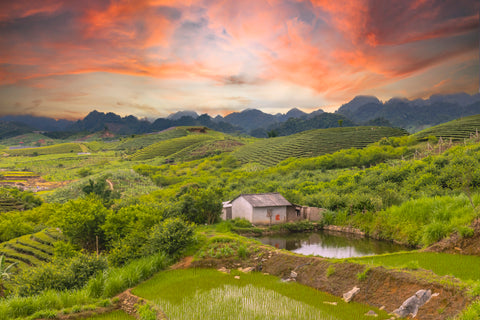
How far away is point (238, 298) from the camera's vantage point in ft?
40.7

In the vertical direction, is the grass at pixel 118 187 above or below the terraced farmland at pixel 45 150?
below

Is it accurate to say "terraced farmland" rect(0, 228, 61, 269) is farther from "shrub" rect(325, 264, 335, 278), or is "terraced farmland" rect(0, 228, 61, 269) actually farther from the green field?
the green field

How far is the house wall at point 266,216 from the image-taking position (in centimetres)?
3588

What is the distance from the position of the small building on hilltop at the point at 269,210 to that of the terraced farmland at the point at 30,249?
65.9 feet

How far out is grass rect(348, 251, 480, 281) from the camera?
12.1 meters

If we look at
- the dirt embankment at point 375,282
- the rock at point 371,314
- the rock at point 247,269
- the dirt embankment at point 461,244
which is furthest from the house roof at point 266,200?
the rock at point 371,314

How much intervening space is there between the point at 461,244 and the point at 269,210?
2263 cm

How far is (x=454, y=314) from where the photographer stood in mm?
8562

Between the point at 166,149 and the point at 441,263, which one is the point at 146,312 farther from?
the point at 166,149

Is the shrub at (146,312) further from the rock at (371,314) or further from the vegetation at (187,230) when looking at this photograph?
the rock at (371,314)

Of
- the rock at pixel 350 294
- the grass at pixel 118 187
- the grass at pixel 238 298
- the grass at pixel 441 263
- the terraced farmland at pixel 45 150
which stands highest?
the terraced farmland at pixel 45 150

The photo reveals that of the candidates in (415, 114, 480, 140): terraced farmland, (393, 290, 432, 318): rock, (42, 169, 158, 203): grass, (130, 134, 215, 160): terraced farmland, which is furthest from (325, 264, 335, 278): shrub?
(130, 134, 215, 160): terraced farmland

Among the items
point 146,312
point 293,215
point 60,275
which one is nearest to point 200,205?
point 293,215

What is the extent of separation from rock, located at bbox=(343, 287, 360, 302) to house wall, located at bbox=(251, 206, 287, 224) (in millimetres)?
24010
